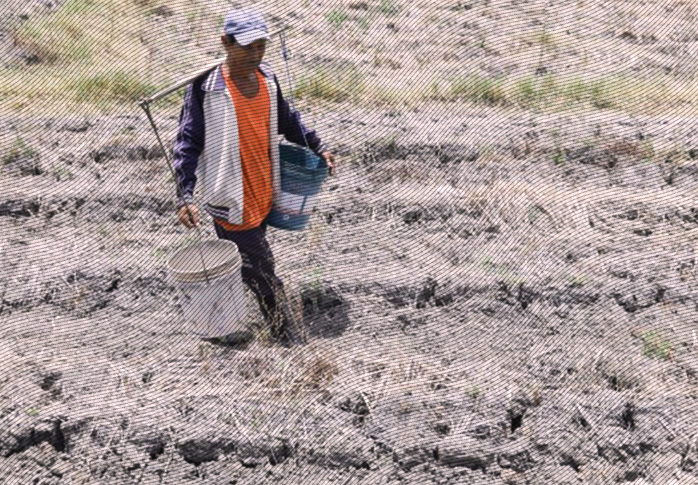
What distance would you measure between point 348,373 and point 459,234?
3.74ft

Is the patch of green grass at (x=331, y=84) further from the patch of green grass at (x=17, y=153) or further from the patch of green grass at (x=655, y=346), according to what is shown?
the patch of green grass at (x=655, y=346)

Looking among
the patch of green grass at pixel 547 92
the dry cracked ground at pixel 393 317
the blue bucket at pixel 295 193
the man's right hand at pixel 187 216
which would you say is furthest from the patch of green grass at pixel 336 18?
the man's right hand at pixel 187 216

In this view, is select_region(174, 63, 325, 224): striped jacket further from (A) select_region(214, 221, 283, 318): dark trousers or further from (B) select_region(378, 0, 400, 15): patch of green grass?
(B) select_region(378, 0, 400, 15): patch of green grass

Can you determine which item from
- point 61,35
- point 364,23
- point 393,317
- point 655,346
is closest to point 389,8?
point 364,23

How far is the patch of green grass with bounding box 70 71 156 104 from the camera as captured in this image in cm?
587

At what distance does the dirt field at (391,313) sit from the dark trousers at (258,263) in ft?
0.46

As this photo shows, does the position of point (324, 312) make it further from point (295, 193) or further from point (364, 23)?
point (364, 23)

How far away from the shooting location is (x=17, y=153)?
544 centimetres

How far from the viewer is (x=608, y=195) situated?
5.14 meters

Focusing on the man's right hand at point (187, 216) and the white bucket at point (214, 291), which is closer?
the man's right hand at point (187, 216)

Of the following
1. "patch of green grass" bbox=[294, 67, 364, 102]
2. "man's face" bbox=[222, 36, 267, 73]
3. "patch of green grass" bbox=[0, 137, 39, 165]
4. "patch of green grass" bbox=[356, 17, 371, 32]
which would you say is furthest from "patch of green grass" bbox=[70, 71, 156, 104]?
"man's face" bbox=[222, 36, 267, 73]

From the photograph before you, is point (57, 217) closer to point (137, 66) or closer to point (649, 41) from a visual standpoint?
point (137, 66)

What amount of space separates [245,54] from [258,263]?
2.46ft

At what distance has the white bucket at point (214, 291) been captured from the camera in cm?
393
